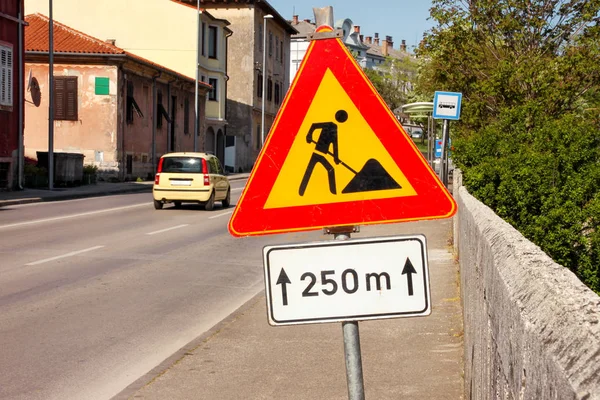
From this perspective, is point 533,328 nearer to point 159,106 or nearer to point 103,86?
point 103,86

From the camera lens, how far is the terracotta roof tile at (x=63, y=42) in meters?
43.2

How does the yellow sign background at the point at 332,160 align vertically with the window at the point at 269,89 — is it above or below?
below

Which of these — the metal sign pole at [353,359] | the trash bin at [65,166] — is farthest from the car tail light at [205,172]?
the metal sign pole at [353,359]

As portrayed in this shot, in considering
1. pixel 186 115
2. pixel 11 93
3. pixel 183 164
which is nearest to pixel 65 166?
pixel 11 93

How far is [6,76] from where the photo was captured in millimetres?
33312

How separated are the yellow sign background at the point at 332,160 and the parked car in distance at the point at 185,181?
22.9 m

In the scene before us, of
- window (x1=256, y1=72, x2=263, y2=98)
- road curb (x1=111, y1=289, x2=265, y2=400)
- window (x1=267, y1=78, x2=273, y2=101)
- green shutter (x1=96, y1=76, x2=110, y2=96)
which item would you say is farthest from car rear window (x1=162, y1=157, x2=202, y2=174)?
window (x1=267, y1=78, x2=273, y2=101)

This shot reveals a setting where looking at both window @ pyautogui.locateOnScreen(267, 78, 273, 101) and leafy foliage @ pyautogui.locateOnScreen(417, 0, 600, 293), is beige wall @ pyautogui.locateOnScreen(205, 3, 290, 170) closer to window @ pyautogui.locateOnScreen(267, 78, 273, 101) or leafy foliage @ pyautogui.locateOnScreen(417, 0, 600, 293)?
window @ pyautogui.locateOnScreen(267, 78, 273, 101)

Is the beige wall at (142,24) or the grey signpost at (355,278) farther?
the beige wall at (142,24)

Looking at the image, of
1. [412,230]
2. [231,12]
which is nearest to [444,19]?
[412,230]

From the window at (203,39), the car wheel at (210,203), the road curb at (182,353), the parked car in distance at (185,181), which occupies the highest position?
the window at (203,39)

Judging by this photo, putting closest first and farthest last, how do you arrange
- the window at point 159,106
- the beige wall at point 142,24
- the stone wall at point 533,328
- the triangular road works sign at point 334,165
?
the stone wall at point 533,328 < the triangular road works sign at point 334,165 < the window at point 159,106 < the beige wall at point 142,24

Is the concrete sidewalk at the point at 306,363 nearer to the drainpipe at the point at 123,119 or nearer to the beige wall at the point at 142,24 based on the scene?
the drainpipe at the point at 123,119

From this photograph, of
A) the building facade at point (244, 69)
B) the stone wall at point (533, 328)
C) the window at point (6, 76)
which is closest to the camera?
the stone wall at point (533, 328)
